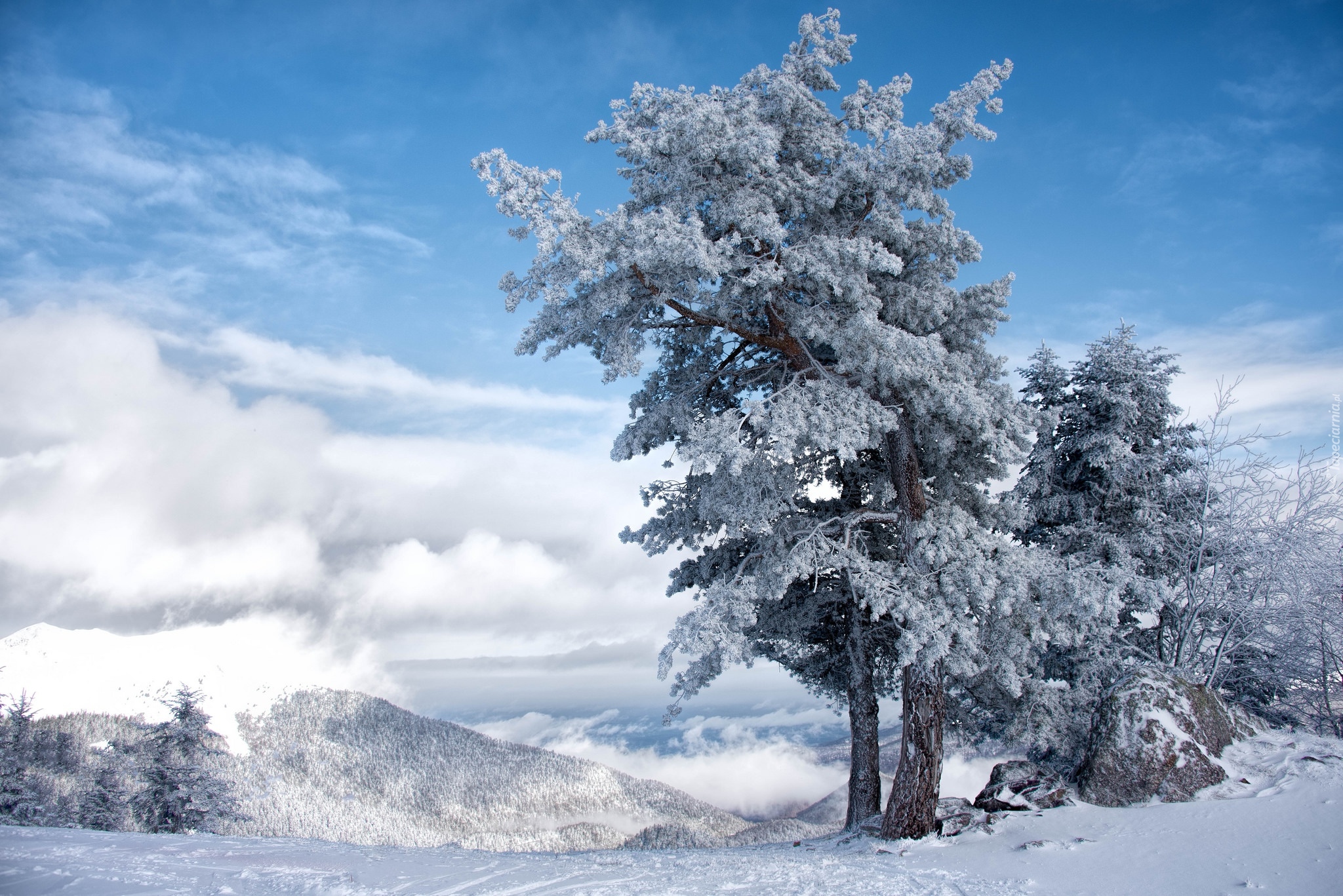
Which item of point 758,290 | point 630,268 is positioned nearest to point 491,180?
point 630,268

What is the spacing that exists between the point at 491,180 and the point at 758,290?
441 cm

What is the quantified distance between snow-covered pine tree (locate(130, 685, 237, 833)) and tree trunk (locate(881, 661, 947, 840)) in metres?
17.1

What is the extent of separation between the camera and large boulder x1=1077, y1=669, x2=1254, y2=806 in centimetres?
994

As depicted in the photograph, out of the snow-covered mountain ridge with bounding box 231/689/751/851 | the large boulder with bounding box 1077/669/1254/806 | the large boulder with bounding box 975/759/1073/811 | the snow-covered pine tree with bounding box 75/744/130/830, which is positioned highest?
the large boulder with bounding box 1077/669/1254/806

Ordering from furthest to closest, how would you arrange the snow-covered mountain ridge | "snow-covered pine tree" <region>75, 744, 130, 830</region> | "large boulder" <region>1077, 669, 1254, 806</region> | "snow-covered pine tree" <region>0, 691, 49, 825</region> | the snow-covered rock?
the snow-covered mountain ridge → "snow-covered pine tree" <region>75, 744, 130, 830</region> → "snow-covered pine tree" <region>0, 691, 49, 825</region> → the snow-covered rock → "large boulder" <region>1077, 669, 1254, 806</region>

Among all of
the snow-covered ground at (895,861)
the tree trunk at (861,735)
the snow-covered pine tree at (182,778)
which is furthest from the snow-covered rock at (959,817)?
the snow-covered pine tree at (182,778)

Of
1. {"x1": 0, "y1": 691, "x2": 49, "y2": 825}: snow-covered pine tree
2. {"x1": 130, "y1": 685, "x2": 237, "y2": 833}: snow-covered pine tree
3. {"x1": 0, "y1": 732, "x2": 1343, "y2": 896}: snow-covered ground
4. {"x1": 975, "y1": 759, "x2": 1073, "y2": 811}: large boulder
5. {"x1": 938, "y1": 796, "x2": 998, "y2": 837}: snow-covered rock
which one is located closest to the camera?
{"x1": 0, "y1": 732, "x2": 1343, "y2": 896}: snow-covered ground

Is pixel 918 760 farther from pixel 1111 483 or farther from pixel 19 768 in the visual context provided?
pixel 19 768

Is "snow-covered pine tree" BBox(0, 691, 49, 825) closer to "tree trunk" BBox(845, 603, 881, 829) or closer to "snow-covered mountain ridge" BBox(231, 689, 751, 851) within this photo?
"snow-covered mountain ridge" BBox(231, 689, 751, 851)

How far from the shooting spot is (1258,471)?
14336mm

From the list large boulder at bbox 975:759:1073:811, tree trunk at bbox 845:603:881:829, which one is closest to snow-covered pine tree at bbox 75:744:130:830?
tree trunk at bbox 845:603:881:829

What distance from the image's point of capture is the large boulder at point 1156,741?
9.94 metres

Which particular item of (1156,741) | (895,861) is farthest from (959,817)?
(1156,741)

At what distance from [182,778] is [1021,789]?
19.8 meters
